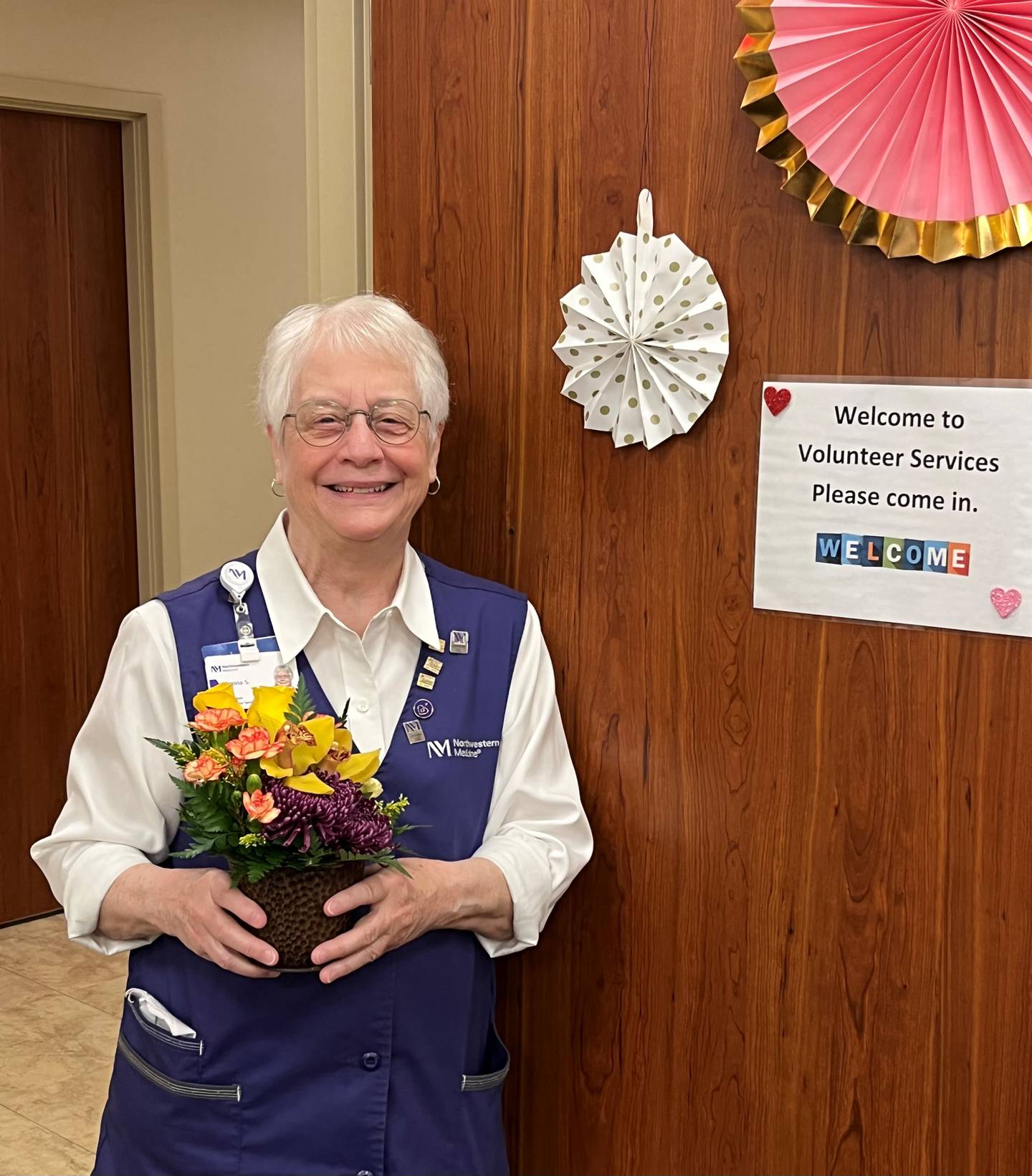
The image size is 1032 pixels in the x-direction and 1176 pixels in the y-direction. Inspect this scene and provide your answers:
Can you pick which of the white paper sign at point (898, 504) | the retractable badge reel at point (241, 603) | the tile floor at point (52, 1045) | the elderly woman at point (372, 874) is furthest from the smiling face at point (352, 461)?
the tile floor at point (52, 1045)

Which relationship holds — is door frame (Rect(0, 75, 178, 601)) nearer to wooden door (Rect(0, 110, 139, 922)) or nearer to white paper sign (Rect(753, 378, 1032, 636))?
wooden door (Rect(0, 110, 139, 922))

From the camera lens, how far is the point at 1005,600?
1398mm

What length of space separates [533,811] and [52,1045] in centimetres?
193

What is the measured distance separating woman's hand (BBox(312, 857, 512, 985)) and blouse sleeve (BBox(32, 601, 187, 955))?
0.92 feet

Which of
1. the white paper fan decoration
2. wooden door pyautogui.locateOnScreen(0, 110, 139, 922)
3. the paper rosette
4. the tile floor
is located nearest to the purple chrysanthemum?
the white paper fan decoration

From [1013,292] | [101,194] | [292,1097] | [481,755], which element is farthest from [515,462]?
[101,194]

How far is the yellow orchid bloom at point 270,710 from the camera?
1339 millimetres

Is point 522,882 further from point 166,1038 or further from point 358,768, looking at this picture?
point 166,1038

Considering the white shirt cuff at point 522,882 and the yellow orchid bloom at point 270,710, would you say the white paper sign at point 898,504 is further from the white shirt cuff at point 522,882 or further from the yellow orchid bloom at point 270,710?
the yellow orchid bloom at point 270,710

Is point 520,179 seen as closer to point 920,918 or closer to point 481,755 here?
point 481,755

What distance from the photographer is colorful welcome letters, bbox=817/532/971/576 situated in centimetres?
142

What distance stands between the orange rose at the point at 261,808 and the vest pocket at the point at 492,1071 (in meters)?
0.55

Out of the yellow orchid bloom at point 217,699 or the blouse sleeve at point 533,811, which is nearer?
the yellow orchid bloom at point 217,699

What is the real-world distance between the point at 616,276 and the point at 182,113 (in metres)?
2.53
